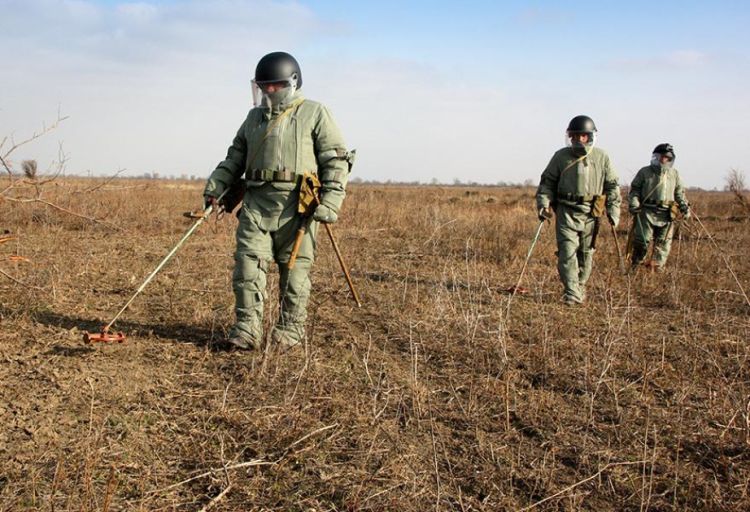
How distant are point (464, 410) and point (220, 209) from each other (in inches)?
99.9

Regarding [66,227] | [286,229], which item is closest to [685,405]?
[286,229]

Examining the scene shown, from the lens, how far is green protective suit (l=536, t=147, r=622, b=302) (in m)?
7.11

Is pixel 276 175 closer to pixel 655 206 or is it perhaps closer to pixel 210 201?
pixel 210 201

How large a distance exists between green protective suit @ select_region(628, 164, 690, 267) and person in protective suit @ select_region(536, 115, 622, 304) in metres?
2.51

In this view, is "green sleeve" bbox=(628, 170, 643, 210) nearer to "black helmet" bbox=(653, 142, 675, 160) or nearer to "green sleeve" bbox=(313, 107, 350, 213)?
"black helmet" bbox=(653, 142, 675, 160)

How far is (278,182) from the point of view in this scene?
A: 4.59 metres

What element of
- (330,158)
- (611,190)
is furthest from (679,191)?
(330,158)

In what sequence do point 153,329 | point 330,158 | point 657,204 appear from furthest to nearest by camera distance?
point 657,204
point 153,329
point 330,158

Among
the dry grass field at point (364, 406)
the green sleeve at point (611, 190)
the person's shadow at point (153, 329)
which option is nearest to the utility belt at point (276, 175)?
the dry grass field at point (364, 406)

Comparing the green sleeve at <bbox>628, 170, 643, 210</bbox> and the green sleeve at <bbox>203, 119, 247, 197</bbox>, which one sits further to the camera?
the green sleeve at <bbox>628, 170, 643, 210</bbox>

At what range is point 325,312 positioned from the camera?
605 centimetres

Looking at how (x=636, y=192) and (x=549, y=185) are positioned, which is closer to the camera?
(x=549, y=185)

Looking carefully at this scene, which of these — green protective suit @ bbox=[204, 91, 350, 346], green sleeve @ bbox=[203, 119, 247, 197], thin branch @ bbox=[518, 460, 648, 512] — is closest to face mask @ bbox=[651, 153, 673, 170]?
green protective suit @ bbox=[204, 91, 350, 346]

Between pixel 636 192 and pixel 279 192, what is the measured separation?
7001 millimetres
